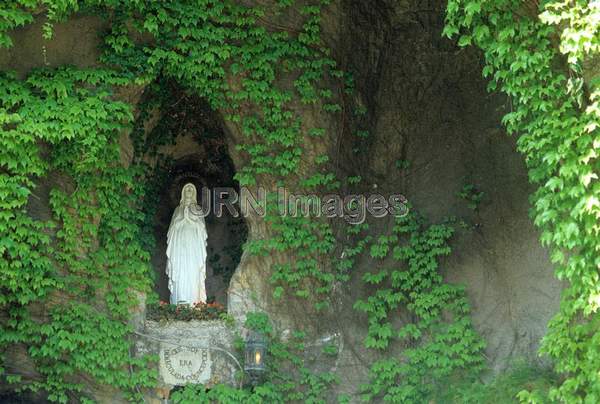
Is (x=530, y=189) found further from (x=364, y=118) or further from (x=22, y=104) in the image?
(x=22, y=104)

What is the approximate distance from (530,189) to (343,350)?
3.03 m

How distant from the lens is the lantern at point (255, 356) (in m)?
10.5

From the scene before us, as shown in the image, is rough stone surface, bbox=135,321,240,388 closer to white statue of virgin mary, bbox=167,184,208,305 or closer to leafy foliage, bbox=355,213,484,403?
white statue of virgin mary, bbox=167,184,208,305

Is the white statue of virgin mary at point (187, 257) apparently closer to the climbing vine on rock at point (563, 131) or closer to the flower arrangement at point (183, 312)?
the flower arrangement at point (183, 312)

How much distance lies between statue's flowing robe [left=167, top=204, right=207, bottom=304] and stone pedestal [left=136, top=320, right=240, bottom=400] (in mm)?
518

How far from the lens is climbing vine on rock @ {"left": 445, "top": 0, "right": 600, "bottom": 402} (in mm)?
7871

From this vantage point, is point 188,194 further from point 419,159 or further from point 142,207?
point 419,159

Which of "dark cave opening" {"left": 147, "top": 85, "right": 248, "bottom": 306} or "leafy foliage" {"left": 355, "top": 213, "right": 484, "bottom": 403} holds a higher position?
"dark cave opening" {"left": 147, "top": 85, "right": 248, "bottom": 306}

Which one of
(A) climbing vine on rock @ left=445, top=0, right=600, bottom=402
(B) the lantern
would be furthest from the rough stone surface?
(A) climbing vine on rock @ left=445, top=0, right=600, bottom=402

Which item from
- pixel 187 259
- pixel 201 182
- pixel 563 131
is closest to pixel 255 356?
pixel 187 259

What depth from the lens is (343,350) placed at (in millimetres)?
11281

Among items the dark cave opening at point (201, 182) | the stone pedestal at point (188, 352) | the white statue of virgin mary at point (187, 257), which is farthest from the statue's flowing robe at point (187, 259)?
the dark cave opening at point (201, 182)

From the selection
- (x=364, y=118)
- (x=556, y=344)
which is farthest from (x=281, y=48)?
(x=556, y=344)

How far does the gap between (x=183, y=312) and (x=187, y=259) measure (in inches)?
30.2
